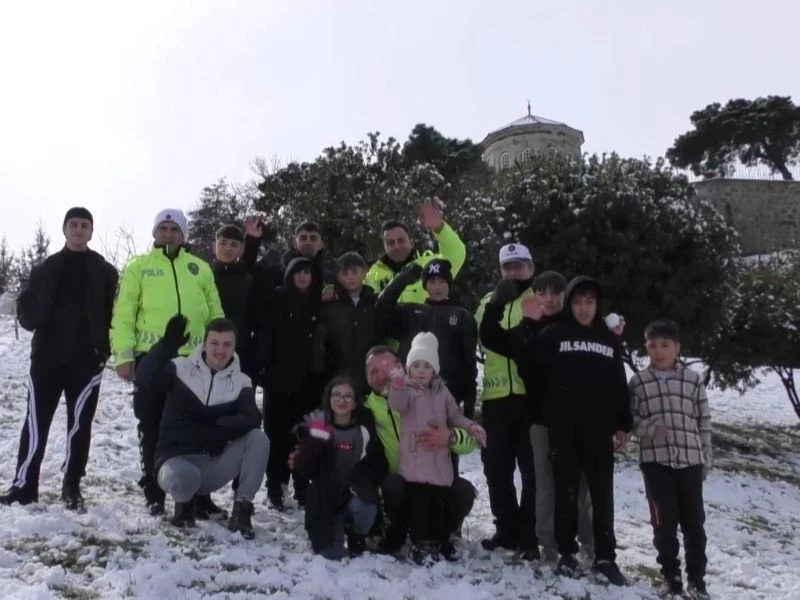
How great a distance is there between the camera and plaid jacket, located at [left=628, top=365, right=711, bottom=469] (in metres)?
4.90

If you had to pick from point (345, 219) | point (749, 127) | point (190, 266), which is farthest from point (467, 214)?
point (749, 127)

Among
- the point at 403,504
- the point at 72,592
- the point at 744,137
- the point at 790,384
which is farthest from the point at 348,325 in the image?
the point at 744,137

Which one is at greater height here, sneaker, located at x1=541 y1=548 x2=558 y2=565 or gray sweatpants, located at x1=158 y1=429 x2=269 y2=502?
gray sweatpants, located at x1=158 y1=429 x2=269 y2=502

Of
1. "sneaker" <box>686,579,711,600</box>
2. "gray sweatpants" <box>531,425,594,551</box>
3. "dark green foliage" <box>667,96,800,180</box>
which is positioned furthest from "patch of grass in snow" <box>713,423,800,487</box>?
"dark green foliage" <box>667,96,800,180</box>

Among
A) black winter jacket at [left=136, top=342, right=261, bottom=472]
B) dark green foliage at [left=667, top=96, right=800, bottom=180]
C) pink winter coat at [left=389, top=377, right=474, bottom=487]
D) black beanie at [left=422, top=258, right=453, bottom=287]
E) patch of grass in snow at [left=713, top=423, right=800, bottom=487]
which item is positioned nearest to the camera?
pink winter coat at [left=389, top=377, right=474, bottom=487]

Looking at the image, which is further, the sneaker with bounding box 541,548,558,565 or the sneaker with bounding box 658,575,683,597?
the sneaker with bounding box 541,548,558,565

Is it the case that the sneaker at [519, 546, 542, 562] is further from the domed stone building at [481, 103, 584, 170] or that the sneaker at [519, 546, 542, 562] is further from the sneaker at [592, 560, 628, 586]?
the domed stone building at [481, 103, 584, 170]

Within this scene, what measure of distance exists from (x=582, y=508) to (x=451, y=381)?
4.03ft

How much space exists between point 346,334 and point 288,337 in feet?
1.41

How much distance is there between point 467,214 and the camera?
41.4 ft

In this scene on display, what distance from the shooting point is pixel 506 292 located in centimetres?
533

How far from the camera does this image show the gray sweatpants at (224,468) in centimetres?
469

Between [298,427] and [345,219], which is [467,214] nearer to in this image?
[345,219]

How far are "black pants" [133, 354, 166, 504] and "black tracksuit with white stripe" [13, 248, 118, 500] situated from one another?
326 mm
